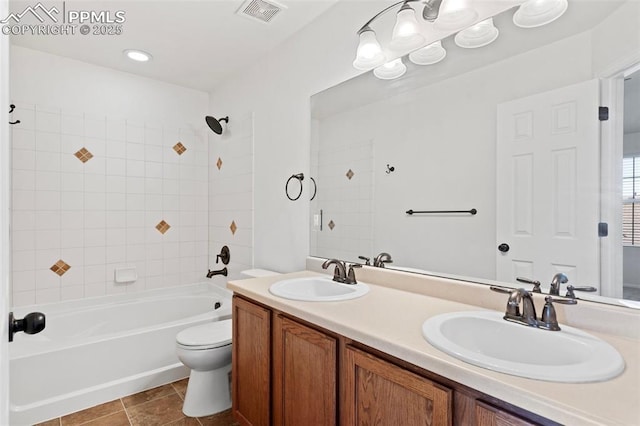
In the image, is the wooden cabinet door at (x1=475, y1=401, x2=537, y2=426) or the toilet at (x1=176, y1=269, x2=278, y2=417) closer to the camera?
the wooden cabinet door at (x1=475, y1=401, x2=537, y2=426)

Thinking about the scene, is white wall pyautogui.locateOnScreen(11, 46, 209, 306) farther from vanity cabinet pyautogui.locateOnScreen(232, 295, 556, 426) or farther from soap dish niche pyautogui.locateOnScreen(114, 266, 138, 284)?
vanity cabinet pyautogui.locateOnScreen(232, 295, 556, 426)

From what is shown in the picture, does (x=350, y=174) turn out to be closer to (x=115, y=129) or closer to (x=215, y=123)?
(x=215, y=123)

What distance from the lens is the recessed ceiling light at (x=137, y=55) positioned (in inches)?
99.2

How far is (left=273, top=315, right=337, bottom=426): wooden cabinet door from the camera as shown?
1.18m

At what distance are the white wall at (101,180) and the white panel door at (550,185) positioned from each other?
113 inches

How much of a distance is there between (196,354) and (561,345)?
70.3 inches

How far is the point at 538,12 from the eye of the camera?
1.21 meters

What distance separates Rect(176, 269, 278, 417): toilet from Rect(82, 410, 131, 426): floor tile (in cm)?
33

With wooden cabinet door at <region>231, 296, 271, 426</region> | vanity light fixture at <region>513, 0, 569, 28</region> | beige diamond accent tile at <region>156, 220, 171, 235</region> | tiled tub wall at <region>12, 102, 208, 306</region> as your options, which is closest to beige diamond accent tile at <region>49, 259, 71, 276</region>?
tiled tub wall at <region>12, 102, 208, 306</region>

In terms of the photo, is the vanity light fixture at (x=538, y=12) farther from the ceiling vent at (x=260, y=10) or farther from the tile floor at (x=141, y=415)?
the tile floor at (x=141, y=415)

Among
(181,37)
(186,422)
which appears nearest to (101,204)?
(181,37)

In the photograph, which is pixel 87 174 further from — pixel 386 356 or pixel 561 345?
pixel 561 345

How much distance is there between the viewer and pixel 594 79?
42.9 inches

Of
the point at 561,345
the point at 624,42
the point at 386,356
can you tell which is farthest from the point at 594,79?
the point at 386,356
